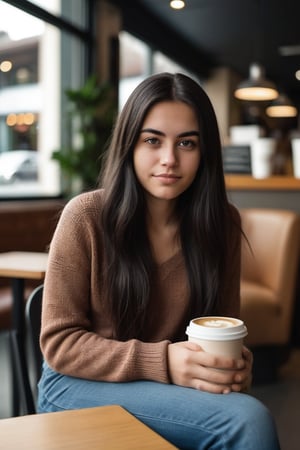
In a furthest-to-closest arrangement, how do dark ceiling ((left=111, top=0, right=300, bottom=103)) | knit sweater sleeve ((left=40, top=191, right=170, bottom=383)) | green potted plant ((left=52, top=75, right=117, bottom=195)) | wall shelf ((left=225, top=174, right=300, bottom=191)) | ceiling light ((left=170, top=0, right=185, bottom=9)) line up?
dark ceiling ((left=111, top=0, right=300, bottom=103)) < ceiling light ((left=170, top=0, right=185, bottom=9)) < green potted plant ((left=52, top=75, right=117, bottom=195)) < wall shelf ((left=225, top=174, right=300, bottom=191)) < knit sweater sleeve ((left=40, top=191, right=170, bottom=383))

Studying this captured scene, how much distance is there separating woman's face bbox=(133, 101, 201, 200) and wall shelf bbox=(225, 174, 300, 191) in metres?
2.72

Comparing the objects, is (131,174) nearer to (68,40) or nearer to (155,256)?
(155,256)

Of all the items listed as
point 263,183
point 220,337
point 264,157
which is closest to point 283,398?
point 263,183

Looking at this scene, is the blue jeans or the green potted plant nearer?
the blue jeans

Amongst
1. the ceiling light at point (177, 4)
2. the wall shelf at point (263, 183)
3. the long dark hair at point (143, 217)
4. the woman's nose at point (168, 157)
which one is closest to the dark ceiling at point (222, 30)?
the ceiling light at point (177, 4)

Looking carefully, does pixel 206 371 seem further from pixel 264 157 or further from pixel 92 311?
pixel 264 157

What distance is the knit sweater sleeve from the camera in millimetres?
1182

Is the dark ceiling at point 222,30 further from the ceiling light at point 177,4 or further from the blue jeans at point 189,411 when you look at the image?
the blue jeans at point 189,411

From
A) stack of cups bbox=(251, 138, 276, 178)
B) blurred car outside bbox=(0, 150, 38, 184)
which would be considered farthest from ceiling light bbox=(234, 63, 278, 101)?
blurred car outside bbox=(0, 150, 38, 184)

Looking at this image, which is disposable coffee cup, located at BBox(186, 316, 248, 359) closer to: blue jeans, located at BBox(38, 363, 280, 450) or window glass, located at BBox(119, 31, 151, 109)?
blue jeans, located at BBox(38, 363, 280, 450)

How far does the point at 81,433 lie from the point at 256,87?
5554mm

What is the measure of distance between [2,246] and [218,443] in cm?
348

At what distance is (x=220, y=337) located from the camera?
3.49 feet

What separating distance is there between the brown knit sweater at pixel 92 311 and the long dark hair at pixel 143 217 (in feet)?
0.11
